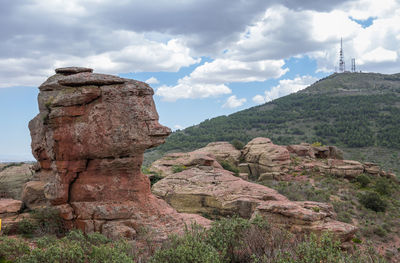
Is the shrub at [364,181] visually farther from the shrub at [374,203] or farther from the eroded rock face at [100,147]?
the eroded rock face at [100,147]

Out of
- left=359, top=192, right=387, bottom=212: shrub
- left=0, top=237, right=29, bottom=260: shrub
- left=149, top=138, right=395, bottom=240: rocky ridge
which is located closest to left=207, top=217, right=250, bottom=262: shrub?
left=149, top=138, right=395, bottom=240: rocky ridge

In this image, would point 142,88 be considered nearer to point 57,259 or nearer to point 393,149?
point 57,259

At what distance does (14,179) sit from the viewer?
54.0 ft

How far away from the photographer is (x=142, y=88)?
40.2 feet

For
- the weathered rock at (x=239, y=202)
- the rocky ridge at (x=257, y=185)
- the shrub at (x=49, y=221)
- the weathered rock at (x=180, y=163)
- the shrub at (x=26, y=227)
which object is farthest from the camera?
the weathered rock at (x=180, y=163)

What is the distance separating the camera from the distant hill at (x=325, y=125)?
54219mm

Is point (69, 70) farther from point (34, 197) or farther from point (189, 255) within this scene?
point (189, 255)

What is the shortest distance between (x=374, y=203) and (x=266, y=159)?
12284 millimetres

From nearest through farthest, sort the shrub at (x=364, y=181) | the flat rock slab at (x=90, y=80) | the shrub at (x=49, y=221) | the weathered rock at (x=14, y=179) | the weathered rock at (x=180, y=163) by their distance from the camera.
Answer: the shrub at (x=49, y=221) → the flat rock slab at (x=90, y=80) → the weathered rock at (x=14, y=179) → the weathered rock at (x=180, y=163) → the shrub at (x=364, y=181)

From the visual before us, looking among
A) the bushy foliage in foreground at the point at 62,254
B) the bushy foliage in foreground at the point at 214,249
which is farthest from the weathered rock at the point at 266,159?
the bushy foliage in foreground at the point at 62,254

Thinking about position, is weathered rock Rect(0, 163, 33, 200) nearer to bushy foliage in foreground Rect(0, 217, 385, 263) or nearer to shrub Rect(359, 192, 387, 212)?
bushy foliage in foreground Rect(0, 217, 385, 263)

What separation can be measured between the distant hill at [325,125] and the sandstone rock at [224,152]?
52.8 feet

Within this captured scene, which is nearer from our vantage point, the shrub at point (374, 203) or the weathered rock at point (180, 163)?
the shrub at point (374, 203)

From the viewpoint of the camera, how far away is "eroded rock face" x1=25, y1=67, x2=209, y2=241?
11.7 meters
